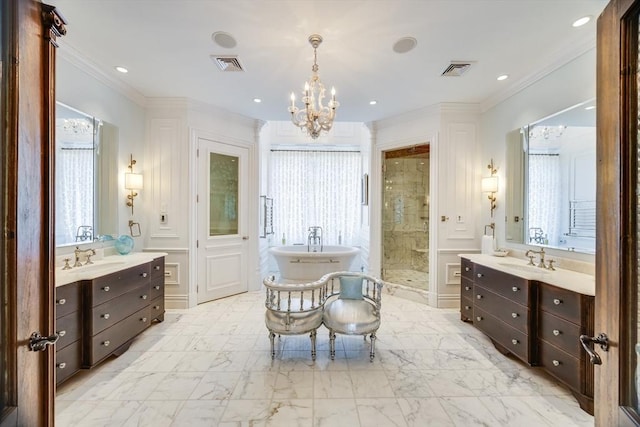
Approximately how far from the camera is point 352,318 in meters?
2.46

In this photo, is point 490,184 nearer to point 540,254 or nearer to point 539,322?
point 540,254

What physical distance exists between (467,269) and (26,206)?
3.76m

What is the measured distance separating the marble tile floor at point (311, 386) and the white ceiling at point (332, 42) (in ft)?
9.30

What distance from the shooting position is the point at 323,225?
19.8 feet

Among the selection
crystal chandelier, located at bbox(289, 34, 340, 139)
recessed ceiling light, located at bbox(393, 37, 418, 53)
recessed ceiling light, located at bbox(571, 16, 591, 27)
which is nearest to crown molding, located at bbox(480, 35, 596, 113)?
recessed ceiling light, located at bbox(571, 16, 591, 27)

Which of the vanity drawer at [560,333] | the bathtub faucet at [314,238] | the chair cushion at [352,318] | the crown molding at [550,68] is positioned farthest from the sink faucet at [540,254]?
the bathtub faucet at [314,238]

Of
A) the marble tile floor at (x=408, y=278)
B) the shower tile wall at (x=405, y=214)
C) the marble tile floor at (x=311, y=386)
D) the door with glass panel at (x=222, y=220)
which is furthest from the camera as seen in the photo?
the shower tile wall at (x=405, y=214)

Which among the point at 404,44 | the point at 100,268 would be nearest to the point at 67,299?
the point at 100,268

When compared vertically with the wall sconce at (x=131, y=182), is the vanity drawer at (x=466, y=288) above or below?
below

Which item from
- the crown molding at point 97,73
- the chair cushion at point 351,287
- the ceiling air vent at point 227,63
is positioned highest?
the ceiling air vent at point 227,63

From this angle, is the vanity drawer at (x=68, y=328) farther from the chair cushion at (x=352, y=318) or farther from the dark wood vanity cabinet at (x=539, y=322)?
the dark wood vanity cabinet at (x=539, y=322)

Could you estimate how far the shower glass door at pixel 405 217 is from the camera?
179 inches

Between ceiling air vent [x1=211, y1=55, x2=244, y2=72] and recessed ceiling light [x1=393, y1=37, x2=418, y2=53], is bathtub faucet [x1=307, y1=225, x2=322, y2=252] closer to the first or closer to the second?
ceiling air vent [x1=211, y1=55, x2=244, y2=72]

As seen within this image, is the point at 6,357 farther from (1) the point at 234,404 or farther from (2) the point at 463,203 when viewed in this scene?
(2) the point at 463,203
